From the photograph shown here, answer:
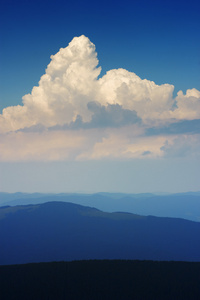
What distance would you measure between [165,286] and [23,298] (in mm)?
71413

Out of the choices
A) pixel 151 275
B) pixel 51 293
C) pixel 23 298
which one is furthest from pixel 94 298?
pixel 151 275

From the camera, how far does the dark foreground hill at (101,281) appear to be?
117 meters

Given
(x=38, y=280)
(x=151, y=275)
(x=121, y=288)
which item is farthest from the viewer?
(x=151, y=275)

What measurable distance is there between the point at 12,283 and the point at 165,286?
81.3 m

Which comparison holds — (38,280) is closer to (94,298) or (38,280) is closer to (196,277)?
(94,298)

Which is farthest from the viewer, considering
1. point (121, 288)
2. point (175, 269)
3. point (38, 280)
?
point (175, 269)

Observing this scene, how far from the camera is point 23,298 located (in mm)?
112562

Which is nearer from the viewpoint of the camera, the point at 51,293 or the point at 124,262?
the point at 51,293

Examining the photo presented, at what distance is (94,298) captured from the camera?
375 ft

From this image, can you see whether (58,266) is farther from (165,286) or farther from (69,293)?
(165,286)

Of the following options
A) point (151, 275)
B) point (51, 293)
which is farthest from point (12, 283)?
point (151, 275)

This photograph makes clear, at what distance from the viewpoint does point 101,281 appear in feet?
433

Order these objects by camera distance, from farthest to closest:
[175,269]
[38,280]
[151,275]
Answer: [175,269]
[151,275]
[38,280]

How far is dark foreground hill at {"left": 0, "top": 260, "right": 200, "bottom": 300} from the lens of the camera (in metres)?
117
